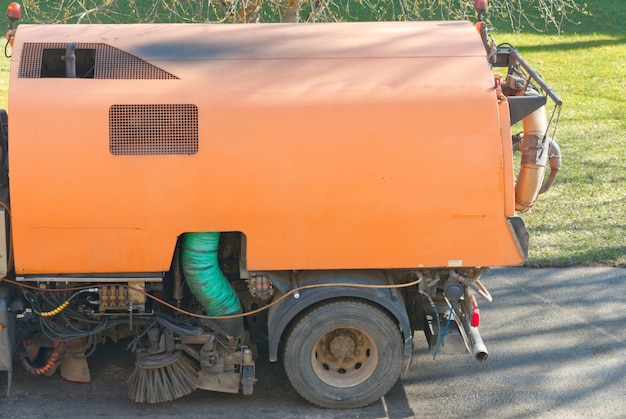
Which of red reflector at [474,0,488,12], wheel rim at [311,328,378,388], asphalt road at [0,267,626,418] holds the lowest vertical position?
asphalt road at [0,267,626,418]

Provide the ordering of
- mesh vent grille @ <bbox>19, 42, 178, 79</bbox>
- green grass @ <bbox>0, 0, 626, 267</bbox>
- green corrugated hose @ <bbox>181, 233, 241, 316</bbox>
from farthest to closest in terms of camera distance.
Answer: green grass @ <bbox>0, 0, 626, 267</bbox> → green corrugated hose @ <bbox>181, 233, 241, 316</bbox> → mesh vent grille @ <bbox>19, 42, 178, 79</bbox>

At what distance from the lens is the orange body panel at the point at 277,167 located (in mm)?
6391

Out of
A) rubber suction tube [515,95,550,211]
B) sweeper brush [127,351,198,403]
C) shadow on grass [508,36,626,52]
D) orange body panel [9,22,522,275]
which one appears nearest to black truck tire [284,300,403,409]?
orange body panel [9,22,522,275]

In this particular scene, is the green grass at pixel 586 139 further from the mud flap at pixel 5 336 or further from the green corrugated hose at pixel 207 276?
the mud flap at pixel 5 336

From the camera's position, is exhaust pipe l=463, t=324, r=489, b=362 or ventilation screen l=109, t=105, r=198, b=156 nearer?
ventilation screen l=109, t=105, r=198, b=156

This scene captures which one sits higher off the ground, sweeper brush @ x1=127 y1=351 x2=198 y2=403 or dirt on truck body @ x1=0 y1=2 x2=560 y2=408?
dirt on truck body @ x1=0 y1=2 x2=560 y2=408

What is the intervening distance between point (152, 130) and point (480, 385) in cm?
334

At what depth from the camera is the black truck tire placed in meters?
6.84

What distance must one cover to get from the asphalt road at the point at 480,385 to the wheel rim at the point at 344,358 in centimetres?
25

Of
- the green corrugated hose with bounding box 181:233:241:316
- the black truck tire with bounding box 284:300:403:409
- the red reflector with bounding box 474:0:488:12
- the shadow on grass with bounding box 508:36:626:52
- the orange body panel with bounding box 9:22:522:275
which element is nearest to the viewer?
the orange body panel with bounding box 9:22:522:275

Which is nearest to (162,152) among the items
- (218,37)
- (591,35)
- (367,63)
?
(218,37)

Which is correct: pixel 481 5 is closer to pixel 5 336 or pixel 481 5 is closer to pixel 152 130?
pixel 152 130

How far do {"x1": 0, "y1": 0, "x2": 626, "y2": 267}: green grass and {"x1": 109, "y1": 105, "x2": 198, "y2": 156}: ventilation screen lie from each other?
505 cm

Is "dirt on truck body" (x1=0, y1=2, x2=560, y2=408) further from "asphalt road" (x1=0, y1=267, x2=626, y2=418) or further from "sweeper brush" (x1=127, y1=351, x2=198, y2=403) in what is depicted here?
"asphalt road" (x1=0, y1=267, x2=626, y2=418)
